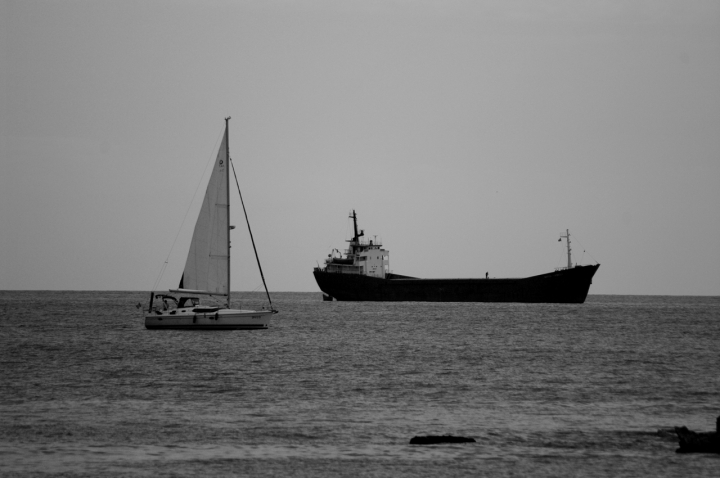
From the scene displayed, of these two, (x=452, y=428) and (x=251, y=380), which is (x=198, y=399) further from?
(x=452, y=428)

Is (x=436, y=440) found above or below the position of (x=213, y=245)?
below

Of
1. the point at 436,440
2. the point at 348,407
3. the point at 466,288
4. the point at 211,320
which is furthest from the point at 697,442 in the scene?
the point at 466,288

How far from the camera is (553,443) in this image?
709 inches

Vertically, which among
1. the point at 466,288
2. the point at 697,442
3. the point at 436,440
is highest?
the point at 466,288

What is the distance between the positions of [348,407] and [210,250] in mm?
22304

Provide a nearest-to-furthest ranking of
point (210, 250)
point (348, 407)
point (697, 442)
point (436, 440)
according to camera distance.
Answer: point (697, 442)
point (436, 440)
point (348, 407)
point (210, 250)

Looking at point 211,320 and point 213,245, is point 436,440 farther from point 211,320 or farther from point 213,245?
point 211,320

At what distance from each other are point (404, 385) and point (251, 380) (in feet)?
16.2

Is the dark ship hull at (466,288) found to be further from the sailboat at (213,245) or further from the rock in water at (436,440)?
the rock in water at (436,440)

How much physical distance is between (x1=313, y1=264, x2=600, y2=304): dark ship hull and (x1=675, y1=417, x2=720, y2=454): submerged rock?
248ft

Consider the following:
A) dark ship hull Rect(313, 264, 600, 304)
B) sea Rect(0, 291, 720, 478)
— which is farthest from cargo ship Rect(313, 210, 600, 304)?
sea Rect(0, 291, 720, 478)

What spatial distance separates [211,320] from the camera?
4553 cm

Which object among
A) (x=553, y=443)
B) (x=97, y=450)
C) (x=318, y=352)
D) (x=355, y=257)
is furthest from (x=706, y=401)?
(x=355, y=257)

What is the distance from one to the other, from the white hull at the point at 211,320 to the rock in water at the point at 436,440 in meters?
28.6
